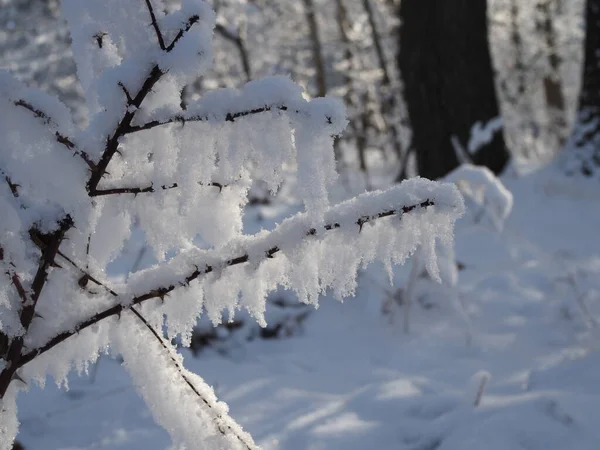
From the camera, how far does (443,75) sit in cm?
574

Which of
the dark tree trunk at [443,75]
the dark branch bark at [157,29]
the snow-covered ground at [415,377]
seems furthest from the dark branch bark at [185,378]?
the dark tree trunk at [443,75]

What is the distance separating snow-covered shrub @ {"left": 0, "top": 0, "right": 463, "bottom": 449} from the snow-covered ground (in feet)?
3.28

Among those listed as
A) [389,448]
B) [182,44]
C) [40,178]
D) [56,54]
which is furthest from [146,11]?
[56,54]

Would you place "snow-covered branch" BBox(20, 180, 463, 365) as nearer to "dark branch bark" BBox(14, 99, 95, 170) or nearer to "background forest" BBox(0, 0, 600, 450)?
"background forest" BBox(0, 0, 600, 450)

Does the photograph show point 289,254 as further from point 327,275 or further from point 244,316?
point 244,316

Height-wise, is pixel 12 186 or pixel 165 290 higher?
pixel 12 186

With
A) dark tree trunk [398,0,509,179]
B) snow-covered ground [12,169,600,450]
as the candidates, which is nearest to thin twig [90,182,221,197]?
snow-covered ground [12,169,600,450]

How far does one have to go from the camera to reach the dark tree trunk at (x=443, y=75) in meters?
5.71

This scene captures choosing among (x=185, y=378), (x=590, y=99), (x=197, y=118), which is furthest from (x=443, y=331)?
(x=590, y=99)

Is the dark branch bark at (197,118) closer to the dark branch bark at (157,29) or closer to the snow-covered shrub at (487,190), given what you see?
the dark branch bark at (157,29)

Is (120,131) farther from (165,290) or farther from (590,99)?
(590,99)

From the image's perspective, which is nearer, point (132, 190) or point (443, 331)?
point (132, 190)

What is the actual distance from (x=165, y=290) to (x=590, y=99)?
19.0 ft

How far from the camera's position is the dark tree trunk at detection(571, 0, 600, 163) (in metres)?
5.77
